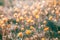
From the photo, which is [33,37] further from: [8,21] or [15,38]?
[8,21]

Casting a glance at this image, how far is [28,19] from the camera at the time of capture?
4465 mm

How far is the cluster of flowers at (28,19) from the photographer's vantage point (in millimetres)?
4090

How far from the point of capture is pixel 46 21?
442 centimetres

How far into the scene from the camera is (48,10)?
4.76 m

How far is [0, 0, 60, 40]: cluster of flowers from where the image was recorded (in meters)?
4.09

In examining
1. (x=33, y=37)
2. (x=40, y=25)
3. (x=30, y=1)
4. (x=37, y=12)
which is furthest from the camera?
(x=30, y=1)

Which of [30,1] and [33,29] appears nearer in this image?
[33,29]

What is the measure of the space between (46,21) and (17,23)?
0.56 m

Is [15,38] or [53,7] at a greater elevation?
[53,7]

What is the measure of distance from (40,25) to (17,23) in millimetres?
453

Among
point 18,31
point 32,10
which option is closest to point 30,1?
point 32,10

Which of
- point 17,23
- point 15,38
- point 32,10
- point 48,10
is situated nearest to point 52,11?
point 48,10

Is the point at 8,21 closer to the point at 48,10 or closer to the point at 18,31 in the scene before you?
the point at 18,31

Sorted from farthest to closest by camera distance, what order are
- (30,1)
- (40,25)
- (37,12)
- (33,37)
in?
(30,1)
(37,12)
(40,25)
(33,37)
